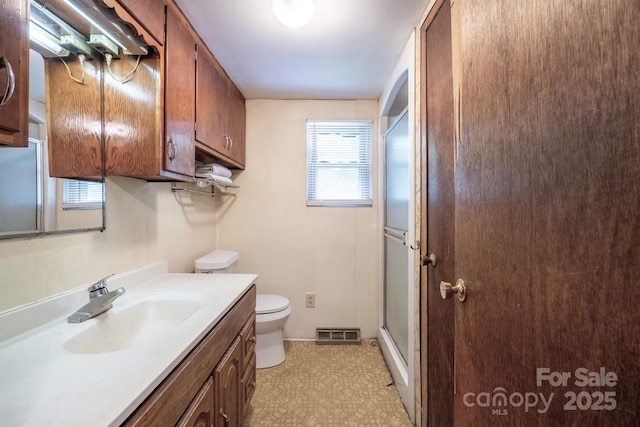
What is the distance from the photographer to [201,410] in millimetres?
879

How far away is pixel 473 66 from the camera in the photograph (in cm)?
72

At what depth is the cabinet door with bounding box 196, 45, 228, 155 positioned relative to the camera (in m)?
1.51

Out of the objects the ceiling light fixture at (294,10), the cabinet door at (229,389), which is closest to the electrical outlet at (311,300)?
the cabinet door at (229,389)

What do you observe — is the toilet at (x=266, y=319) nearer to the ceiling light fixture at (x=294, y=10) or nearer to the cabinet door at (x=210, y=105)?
the cabinet door at (x=210, y=105)

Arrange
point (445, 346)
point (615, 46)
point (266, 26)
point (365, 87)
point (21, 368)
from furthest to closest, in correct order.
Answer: point (365, 87) → point (266, 26) → point (445, 346) → point (21, 368) → point (615, 46)

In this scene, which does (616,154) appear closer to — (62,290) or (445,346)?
(445,346)

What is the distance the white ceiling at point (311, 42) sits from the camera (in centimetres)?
128

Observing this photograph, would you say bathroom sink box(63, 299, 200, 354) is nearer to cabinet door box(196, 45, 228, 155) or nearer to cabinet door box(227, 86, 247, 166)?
cabinet door box(196, 45, 228, 155)

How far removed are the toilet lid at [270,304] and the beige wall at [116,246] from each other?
0.58 metres

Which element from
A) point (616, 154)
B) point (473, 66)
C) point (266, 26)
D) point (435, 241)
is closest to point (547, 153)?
point (616, 154)

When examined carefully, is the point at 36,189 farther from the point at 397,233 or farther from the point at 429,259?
the point at 397,233

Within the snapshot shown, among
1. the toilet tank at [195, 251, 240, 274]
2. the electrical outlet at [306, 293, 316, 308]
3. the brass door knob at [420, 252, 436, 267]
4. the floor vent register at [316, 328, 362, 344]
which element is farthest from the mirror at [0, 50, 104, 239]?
the floor vent register at [316, 328, 362, 344]

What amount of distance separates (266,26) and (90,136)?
3.34ft

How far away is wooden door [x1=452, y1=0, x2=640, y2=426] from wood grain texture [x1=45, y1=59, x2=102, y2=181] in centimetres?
143
